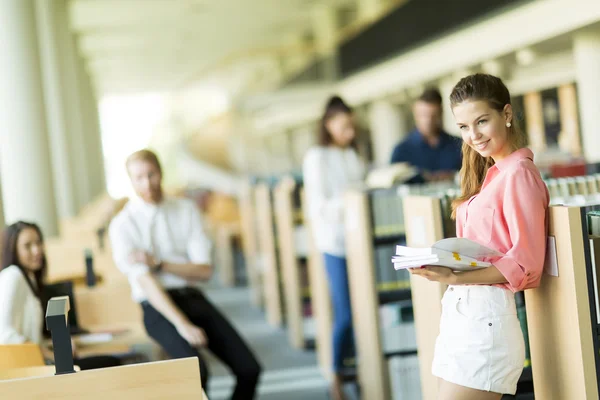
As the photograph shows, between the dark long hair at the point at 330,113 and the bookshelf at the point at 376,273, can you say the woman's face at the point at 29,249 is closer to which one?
the bookshelf at the point at 376,273

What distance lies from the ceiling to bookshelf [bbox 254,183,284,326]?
827cm

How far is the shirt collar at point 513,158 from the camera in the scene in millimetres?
2057

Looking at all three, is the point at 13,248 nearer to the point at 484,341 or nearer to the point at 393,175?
the point at 393,175

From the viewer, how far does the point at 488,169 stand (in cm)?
215

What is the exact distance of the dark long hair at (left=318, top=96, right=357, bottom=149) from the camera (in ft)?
14.4

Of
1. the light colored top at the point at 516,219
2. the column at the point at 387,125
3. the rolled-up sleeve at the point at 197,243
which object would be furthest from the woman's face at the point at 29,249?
the column at the point at 387,125

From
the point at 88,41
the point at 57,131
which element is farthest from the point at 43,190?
the point at 88,41

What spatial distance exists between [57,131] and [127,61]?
45.5ft

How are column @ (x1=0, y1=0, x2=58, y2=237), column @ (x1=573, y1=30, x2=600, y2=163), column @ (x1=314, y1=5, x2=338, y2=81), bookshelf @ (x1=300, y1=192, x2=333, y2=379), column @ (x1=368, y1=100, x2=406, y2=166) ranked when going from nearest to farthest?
bookshelf @ (x1=300, y1=192, x2=333, y2=379) < column @ (x1=0, y1=0, x2=58, y2=237) < column @ (x1=573, y1=30, x2=600, y2=163) < column @ (x1=368, y1=100, x2=406, y2=166) < column @ (x1=314, y1=5, x2=338, y2=81)

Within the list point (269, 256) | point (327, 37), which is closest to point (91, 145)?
point (327, 37)

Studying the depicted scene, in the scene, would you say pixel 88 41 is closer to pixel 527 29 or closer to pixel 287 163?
pixel 287 163

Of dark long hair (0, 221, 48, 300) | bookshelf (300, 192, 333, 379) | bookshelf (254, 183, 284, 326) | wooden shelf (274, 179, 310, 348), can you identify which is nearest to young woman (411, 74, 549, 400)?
dark long hair (0, 221, 48, 300)

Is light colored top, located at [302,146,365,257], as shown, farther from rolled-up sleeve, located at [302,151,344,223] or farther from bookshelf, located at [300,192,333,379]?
bookshelf, located at [300,192,333,379]

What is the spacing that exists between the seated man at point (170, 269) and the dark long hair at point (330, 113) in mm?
1109
